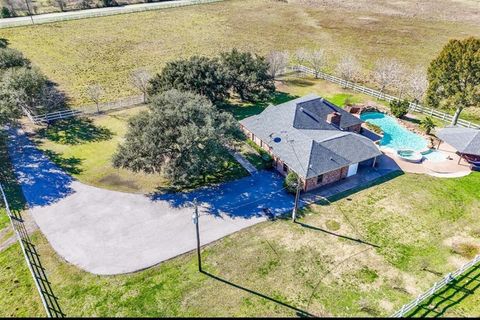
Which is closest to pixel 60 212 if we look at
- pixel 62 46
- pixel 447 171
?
pixel 447 171

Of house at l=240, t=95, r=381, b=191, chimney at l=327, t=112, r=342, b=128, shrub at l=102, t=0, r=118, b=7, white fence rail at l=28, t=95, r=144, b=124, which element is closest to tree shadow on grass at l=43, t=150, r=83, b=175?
white fence rail at l=28, t=95, r=144, b=124

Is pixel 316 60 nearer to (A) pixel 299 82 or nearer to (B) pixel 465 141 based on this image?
(A) pixel 299 82

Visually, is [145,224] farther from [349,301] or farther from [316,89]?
[316,89]

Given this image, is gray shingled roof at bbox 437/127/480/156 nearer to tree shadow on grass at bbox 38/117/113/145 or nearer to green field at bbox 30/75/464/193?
green field at bbox 30/75/464/193

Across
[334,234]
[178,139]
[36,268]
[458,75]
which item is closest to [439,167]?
[458,75]

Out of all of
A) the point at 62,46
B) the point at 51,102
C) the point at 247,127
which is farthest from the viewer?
the point at 62,46

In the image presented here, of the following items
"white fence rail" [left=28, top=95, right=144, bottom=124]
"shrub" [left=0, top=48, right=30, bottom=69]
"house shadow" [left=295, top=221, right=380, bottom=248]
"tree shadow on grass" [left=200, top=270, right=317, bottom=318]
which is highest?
"shrub" [left=0, top=48, right=30, bottom=69]
